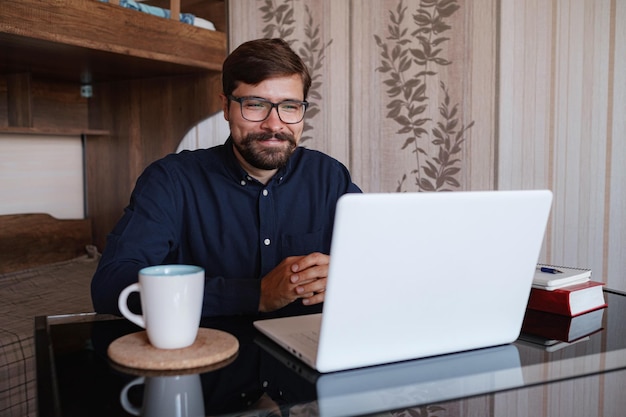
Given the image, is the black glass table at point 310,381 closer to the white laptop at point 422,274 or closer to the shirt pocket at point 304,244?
the white laptop at point 422,274

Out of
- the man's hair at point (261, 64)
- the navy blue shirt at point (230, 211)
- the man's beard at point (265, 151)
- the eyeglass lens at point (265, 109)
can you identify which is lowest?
the navy blue shirt at point (230, 211)

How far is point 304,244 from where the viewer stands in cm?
143

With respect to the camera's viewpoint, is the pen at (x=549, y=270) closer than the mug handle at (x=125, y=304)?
No

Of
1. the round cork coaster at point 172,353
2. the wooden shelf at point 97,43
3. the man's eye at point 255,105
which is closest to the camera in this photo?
the round cork coaster at point 172,353

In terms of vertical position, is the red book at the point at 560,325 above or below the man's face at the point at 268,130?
below

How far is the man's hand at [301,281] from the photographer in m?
1.00

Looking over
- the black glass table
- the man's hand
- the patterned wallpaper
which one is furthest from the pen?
the patterned wallpaper

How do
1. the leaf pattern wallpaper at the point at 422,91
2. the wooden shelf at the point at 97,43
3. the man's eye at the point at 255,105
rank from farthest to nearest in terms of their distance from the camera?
the leaf pattern wallpaper at the point at 422,91, the wooden shelf at the point at 97,43, the man's eye at the point at 255,105

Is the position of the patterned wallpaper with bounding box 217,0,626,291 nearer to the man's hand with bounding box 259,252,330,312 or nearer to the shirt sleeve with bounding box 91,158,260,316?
the shirt sleeve with bounding box 91,158,260,316

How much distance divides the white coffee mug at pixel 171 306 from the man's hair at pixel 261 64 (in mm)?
650

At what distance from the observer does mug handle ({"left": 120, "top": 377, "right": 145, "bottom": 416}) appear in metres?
0.63

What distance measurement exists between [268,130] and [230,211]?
206mm

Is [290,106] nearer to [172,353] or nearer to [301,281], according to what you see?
[301,281]

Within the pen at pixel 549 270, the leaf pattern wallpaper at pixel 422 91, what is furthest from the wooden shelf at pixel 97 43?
the pen at pixel 549 270
